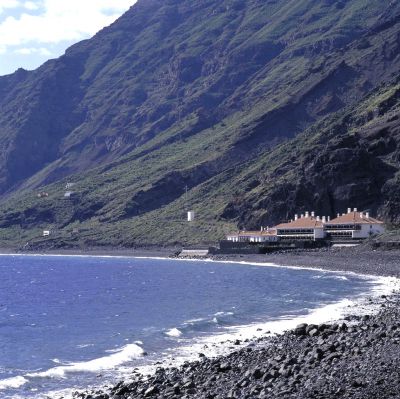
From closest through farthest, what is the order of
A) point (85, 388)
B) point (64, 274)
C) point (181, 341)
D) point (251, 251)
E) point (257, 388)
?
point (257, 388) → point (85, 388) → point (181, 341) → point (64, 274) → point (251, 251)

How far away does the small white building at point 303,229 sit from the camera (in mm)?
152000

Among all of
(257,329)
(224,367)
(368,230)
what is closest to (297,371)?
(224,367)

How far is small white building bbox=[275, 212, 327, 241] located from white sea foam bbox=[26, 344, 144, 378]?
348 feet

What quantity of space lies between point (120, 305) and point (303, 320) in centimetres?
2729

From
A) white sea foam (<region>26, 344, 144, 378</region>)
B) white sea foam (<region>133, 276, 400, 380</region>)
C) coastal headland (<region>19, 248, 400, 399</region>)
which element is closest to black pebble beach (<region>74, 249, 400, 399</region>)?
coastal headland (<region>19, 248, 400, 399</region>)

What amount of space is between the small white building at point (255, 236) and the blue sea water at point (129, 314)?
36237mm

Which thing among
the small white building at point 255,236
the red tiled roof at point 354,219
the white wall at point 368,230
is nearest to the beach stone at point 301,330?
the white wall at point 368,230

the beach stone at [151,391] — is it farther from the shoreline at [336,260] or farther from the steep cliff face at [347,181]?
the steep cliff face at [347,181]

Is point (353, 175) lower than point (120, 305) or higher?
higher

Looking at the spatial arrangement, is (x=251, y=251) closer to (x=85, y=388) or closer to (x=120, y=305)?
(x=120, y=305)

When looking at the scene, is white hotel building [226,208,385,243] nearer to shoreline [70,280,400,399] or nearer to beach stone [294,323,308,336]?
beach stone [294,323,308,336]

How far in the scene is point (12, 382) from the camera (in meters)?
39.1

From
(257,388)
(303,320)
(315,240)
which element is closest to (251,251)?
(315,240)

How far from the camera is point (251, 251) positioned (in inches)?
6073
